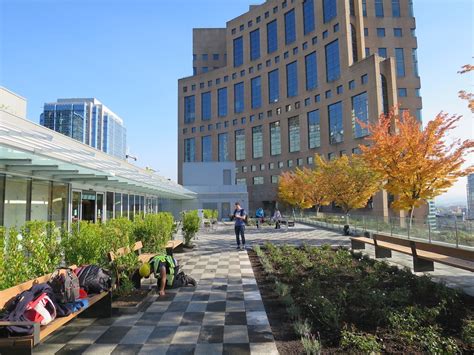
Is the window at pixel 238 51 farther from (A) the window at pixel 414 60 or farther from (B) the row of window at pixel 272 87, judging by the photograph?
(A) the window at pixel 414 60

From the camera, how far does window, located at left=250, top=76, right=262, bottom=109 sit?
63.0 meters

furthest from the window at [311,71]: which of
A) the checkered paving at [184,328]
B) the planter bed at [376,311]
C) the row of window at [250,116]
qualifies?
the checkered paving at [184,328]

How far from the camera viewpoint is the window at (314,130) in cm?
5122

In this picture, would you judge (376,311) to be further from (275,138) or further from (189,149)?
(189,149)

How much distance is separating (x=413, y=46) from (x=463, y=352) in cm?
5622

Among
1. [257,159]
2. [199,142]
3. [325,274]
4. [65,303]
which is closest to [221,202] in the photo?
[257,159]

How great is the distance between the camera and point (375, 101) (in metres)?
40.3

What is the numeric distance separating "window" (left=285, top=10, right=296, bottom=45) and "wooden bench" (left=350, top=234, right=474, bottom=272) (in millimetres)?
53688

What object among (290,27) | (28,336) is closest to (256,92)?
(290,27)

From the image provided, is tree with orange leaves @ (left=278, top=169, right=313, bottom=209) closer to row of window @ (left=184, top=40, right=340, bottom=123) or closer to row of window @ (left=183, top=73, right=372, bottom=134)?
row of window @ (left=183, top=73, right=372, bottom=134)

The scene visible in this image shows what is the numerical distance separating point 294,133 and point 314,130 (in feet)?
16.0

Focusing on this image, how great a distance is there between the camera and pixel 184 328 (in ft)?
15.2

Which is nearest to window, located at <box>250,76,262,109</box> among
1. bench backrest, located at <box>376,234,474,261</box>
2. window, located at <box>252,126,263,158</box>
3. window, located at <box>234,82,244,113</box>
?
window, located at <box>234,82,244,113</box>

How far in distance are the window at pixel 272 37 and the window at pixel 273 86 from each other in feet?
14.6
